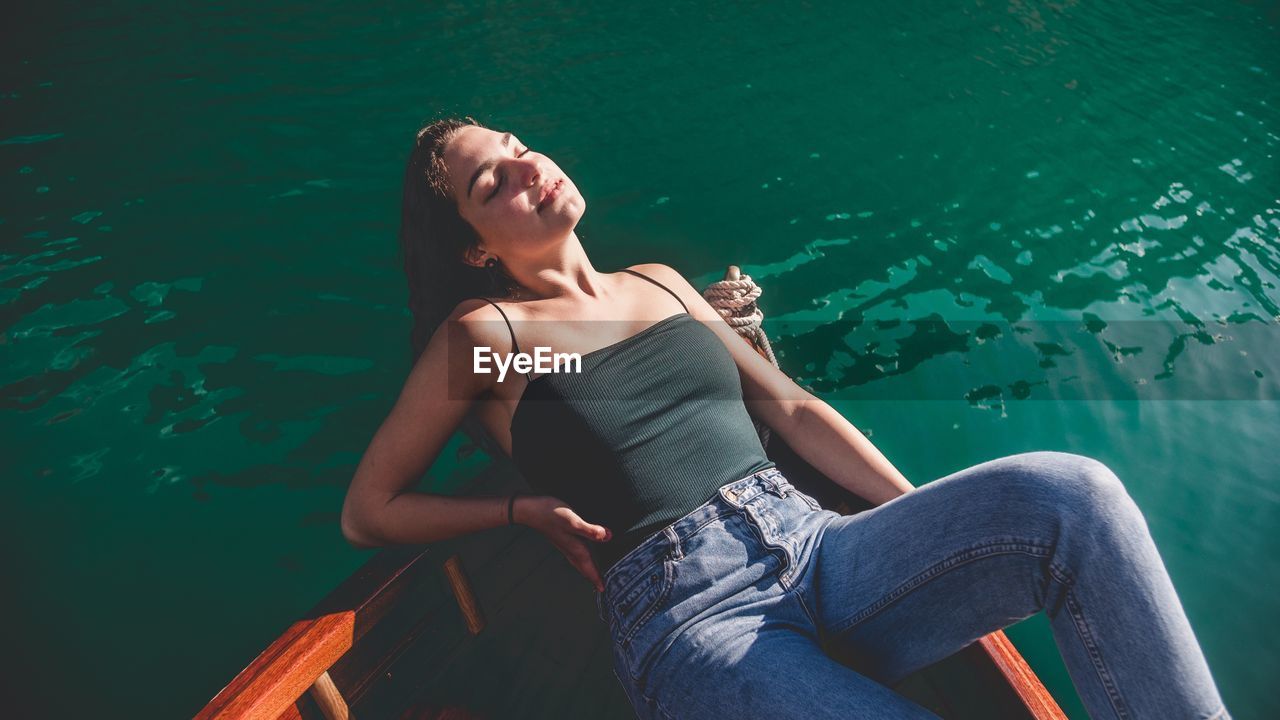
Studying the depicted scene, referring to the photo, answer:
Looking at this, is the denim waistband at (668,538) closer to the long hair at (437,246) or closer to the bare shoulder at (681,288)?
the long hair at (437,246)

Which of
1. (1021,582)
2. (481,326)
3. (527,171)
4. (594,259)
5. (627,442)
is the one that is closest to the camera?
(1021,582)

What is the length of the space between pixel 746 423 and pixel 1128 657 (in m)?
1.14

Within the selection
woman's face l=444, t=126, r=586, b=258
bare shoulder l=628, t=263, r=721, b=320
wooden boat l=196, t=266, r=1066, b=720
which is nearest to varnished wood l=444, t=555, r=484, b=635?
wooden boat l=196, t=266, r=1066, b=720

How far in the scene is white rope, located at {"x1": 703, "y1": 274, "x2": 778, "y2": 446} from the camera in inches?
121

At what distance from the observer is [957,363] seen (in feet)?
13.5

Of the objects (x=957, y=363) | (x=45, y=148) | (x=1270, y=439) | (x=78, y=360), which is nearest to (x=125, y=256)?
(x=78, y=360)

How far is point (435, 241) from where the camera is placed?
2.30 meters

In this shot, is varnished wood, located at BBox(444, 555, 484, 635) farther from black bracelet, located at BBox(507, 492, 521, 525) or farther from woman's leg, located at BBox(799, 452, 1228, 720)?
woman's leg, located at BBox(799, 452, 1228, 720)

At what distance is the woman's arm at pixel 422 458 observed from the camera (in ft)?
6.36

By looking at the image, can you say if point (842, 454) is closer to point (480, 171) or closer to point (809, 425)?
point (809, 425)

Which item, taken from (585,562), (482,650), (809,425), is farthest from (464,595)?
(809,425)

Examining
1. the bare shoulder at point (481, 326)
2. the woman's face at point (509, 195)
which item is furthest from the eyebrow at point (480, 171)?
the bare shoulder at point (481, 326)

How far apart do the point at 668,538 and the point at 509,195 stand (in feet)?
4.14

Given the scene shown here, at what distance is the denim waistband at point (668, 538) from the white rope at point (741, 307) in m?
1.19
